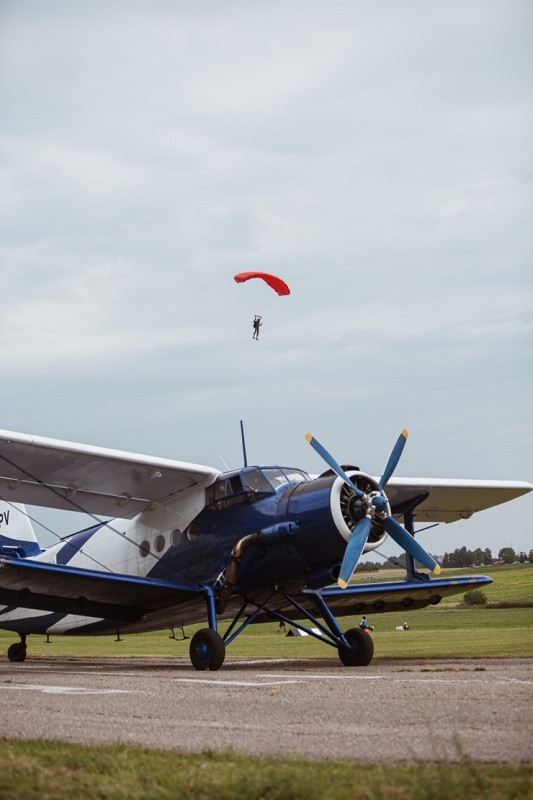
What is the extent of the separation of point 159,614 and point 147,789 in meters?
15.5

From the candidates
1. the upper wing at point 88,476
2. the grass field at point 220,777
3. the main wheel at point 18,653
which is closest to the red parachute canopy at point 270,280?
the upper wing at point 88,476

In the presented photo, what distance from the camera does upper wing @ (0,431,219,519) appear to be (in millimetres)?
18391

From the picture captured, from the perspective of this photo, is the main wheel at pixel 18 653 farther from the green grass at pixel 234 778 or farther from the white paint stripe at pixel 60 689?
the green grass at pixel 234 778

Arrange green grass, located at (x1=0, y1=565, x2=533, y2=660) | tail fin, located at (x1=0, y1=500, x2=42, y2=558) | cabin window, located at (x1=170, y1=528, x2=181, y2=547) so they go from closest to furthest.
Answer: cabin window, located at (x1=170, y1=528, x2=181, y2=547) < green grass, located at (x1=0, y1=565, x2=533, y2=660) < tail fin, located at (x1=0, y1=500, x2=42, y2=558)

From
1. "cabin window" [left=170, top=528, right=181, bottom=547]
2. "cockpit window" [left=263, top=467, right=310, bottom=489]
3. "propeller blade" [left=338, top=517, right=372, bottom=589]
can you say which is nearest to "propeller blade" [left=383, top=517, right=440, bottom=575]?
"propeller blade" [left=338, top=517, right=372, bottom=589]

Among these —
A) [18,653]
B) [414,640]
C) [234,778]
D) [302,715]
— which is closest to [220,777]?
[234,778]

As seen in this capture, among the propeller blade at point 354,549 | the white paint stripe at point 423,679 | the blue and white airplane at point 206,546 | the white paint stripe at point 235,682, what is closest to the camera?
the white paint stripe at point 423,679

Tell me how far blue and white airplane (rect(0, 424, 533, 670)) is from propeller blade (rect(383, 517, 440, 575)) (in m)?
0.03

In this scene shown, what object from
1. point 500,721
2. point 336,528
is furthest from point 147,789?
point 336,528

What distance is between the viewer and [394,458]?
17188mm

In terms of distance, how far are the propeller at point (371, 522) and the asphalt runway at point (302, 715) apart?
2.80 m

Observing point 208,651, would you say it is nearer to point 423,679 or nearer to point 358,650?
point 358,650

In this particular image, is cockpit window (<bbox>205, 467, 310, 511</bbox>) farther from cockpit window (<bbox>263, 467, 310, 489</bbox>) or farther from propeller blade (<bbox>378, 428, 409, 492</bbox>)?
propeller blade (<bbox>378, 428, 409, 492</bbox>)

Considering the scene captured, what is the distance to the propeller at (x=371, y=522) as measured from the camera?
51.0 feet
